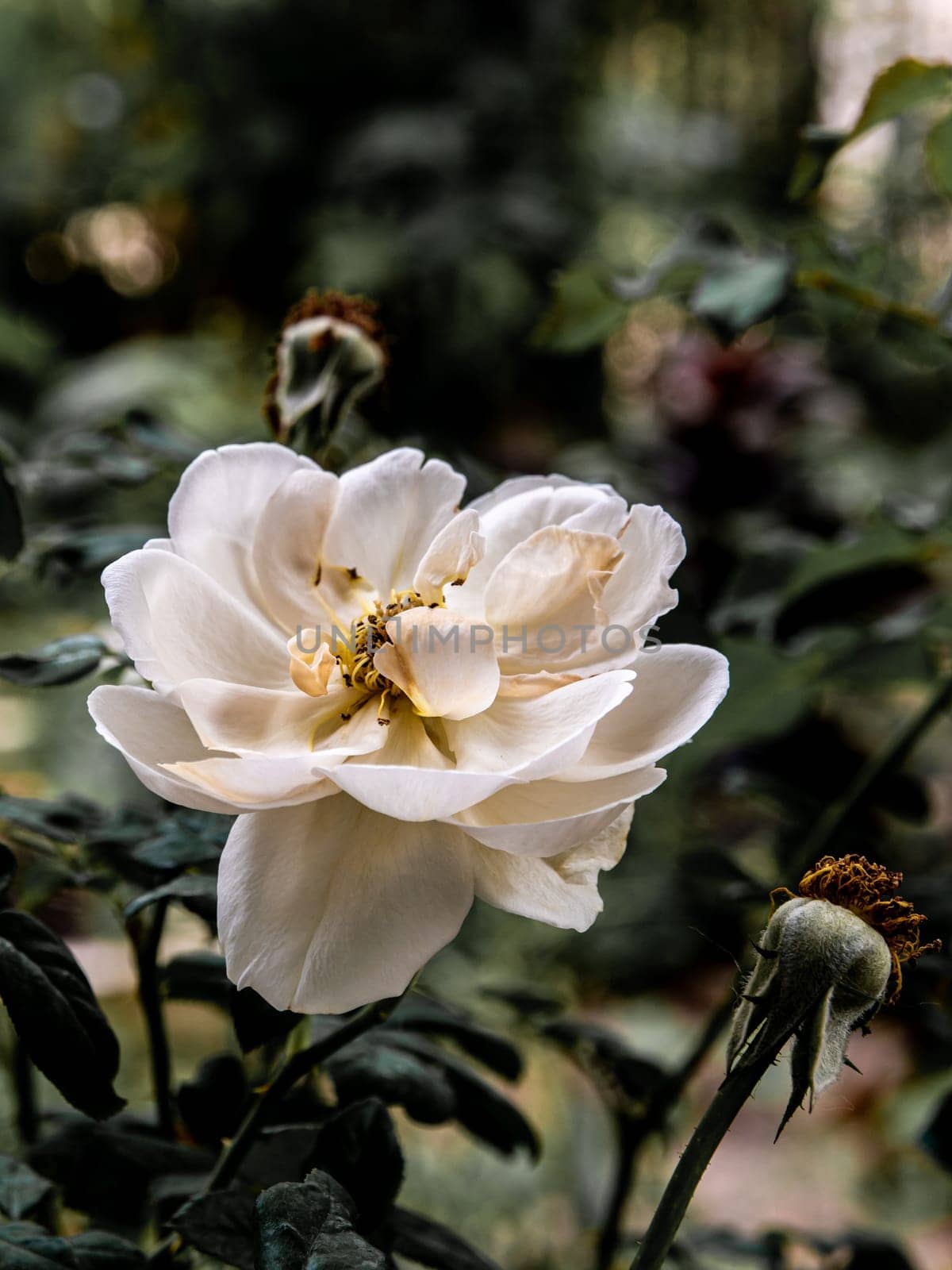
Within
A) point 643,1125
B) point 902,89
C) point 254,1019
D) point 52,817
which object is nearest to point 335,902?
point 254,1019

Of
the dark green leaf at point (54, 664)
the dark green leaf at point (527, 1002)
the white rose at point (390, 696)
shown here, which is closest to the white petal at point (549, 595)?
the white rose at point (390, 696)

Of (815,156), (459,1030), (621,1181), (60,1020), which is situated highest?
(815,156)

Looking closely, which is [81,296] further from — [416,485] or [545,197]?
[416,485]

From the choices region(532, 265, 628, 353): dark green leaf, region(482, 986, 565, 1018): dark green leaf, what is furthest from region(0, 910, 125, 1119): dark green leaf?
region(532, 265, 628, 353): dark green leaf

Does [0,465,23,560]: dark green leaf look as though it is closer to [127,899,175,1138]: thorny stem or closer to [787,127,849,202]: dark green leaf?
[127,899,175,1138]: thorny stem

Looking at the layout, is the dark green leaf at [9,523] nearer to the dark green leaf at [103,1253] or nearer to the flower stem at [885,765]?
the dark green leaf at [103,1253]

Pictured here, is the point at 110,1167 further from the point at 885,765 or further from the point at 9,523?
the point at 885,765

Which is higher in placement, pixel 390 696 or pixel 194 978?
pixel 390 696
